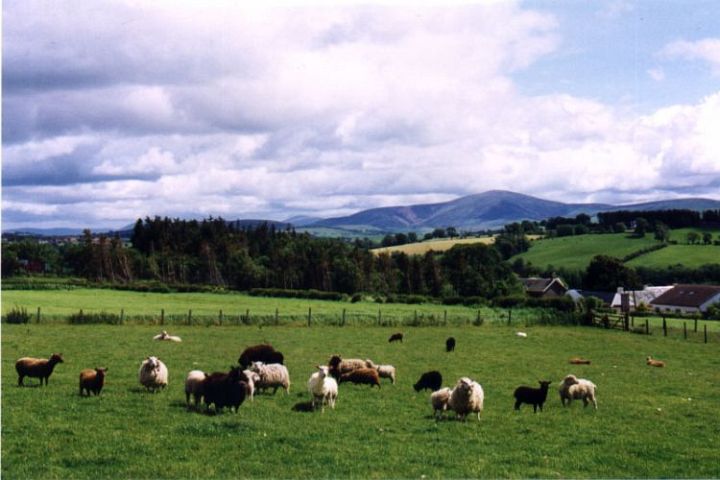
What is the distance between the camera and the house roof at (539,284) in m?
105

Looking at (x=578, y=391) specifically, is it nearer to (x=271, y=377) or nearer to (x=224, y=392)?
(x=271, y=377)

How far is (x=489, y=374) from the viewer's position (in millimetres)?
24359

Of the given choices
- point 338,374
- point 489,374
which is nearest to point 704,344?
point 489,374

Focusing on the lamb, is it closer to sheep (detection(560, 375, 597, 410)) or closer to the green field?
sheep (detection(560, 375, 597, 410))

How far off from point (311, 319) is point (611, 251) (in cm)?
8110

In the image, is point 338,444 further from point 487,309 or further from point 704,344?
point 487,309

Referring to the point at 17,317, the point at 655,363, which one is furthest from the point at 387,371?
the point at 17,317

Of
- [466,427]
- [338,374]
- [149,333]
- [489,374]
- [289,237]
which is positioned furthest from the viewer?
[289,237]

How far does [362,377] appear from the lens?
2086cm

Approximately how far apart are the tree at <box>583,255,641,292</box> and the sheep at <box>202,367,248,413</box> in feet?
289

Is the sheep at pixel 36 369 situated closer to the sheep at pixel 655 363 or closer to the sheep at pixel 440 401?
the sheep at pixel 440 401

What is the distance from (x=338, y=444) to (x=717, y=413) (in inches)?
454

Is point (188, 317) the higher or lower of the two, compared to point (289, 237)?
lower

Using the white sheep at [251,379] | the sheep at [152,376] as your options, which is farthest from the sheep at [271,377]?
the sheep at [152,376]
